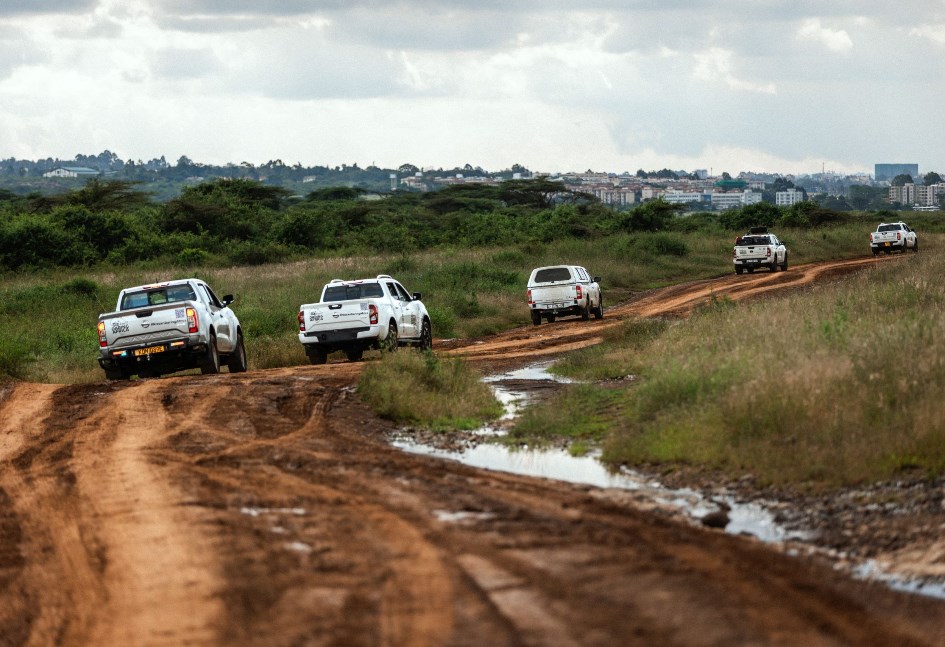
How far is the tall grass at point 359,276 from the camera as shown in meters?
30.3

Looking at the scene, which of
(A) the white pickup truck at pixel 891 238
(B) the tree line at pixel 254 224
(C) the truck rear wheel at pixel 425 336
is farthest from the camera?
(A) the white pickup truck at pixel 891 238

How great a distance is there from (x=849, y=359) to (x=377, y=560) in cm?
703

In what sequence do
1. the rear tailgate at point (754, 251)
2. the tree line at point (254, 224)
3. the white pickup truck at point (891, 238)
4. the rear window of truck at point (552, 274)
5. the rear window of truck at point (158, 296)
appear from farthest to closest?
the white pickup truck at point (891, 238)
the tree line at point (254, 224)
the rear tailgate at point (754, 251)
the rear window of truck at point (552, 274)
the rear window of truck at point (158, 296)

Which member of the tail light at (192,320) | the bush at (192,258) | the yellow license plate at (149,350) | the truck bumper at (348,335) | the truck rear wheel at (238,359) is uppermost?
the tail light at (192,320)

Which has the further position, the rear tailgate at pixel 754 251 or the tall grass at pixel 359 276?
the rear tailgate at pixel 754 251

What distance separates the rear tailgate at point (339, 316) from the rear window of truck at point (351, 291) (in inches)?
30.5

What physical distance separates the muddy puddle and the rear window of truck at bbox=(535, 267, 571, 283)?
17611 mm

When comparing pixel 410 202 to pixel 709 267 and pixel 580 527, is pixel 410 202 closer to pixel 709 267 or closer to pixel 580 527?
pixel 709 267

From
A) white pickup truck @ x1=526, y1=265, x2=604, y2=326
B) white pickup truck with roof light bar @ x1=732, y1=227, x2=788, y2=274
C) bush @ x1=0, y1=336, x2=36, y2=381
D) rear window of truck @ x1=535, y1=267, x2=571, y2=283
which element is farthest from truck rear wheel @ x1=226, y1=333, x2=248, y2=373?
white pickup truck with roof light bar @ x1=732, y1=227, x2=788, y2=274

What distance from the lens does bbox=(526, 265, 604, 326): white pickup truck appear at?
34656 mm

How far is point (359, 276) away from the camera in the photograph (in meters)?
45.3

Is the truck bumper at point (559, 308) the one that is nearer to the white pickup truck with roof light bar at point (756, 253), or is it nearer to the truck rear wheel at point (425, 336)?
the truck rear wheel at point (425, 336)

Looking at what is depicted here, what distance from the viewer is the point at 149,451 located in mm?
13648

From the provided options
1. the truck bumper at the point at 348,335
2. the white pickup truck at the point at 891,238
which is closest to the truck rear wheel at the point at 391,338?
the truck bumper at the point at 348,335
